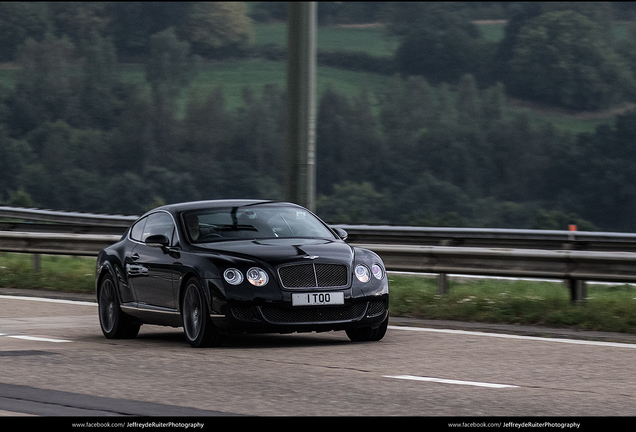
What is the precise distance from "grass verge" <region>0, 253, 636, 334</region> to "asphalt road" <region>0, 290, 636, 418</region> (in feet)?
2.05

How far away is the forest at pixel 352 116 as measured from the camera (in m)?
118

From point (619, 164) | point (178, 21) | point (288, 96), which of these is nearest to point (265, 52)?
point (178, 21)

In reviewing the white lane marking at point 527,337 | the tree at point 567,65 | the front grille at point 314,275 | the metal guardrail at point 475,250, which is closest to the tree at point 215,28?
the tree at point 567,65

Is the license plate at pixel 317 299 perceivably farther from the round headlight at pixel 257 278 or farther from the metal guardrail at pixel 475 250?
the metal guardrail at pixel 475 250

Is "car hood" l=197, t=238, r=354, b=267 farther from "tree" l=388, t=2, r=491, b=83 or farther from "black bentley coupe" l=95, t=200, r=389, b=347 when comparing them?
Result: "tree" l=388, t=2, r=491, b=83

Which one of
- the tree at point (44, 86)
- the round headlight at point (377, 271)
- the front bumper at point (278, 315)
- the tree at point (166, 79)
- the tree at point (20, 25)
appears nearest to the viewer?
the front bumper at point (278, 315)

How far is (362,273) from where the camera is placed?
415 inches

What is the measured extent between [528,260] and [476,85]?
127m

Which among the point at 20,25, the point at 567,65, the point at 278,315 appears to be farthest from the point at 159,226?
the point at 20,25

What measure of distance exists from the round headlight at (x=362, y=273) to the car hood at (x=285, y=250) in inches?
4.5

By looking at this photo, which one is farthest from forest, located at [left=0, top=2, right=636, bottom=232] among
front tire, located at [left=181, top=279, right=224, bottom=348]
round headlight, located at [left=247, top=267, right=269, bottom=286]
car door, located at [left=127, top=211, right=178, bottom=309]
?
round headlight, located at [left=247, top=267, right=269, bottom=286]

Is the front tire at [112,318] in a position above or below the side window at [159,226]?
Answer: below

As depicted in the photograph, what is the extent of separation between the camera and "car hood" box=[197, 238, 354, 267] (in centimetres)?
1022

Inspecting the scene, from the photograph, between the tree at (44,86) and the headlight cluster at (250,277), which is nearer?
A: the headlight cluster at (250,277)
